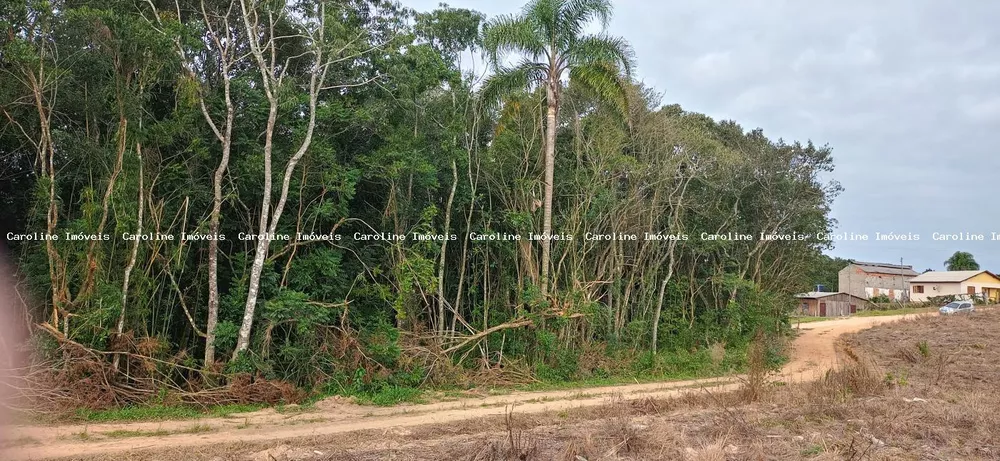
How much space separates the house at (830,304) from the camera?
1859 inches

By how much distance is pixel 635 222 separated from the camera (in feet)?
56.0

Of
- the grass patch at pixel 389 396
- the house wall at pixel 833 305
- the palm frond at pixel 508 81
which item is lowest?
the house wall at pixel 833 305

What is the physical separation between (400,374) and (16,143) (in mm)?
8162

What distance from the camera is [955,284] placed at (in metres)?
51.6

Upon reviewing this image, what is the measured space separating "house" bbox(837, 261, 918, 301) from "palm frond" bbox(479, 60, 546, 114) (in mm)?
47776

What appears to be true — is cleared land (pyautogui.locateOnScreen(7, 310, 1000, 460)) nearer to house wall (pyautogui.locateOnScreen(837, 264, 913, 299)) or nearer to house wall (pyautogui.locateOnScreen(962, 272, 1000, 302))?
house wall (pyautogui.locateOnScreen(837, 264, 913, 299))

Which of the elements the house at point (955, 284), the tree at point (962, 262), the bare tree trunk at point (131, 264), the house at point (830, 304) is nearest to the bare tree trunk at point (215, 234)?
the bare tree trunk at point (131, 264)

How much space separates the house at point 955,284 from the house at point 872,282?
4.03ft

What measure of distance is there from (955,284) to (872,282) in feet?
19.6

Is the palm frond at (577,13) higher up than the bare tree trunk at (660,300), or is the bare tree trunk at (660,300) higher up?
the palm frond at (577,13)

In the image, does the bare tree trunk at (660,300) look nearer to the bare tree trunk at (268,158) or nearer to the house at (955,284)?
the bare tree trunk at (268,158)

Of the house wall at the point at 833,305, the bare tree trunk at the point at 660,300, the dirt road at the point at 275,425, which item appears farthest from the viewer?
the house wall at the point at 833,305

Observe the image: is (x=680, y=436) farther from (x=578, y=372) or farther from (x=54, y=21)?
(x=54, y=21)

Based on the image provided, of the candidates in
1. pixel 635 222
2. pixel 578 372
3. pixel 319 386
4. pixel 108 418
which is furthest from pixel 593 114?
pixel 108 418
